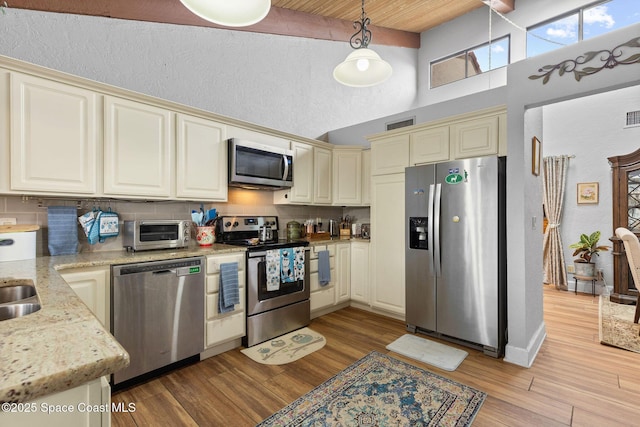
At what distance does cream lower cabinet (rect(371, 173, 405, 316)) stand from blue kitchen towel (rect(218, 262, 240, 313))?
67.8 inches

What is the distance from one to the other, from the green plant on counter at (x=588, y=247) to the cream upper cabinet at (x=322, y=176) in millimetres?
4137

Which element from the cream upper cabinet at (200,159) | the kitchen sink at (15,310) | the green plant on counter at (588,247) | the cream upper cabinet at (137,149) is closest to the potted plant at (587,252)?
the green plant on counter at (588,247)

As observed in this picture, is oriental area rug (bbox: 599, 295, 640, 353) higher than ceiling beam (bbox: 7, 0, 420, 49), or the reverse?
ceiling beam (bbox: 7, 0, 420, 49)

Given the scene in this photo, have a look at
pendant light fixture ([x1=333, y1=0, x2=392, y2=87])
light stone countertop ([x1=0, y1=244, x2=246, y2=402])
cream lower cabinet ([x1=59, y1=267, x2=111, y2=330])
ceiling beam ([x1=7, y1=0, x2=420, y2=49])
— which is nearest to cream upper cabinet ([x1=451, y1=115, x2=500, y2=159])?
pendant light fixture ([x1=333, y1=0, x2=392, y2=87])

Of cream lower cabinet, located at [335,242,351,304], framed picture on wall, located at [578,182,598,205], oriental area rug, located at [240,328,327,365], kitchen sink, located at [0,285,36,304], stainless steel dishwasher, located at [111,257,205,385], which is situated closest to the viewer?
kitchen sink, located at [0,285,36,304]

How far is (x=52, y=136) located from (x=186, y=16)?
6.28ft

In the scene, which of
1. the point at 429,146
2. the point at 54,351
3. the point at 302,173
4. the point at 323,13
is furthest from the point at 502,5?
the point at 54,351

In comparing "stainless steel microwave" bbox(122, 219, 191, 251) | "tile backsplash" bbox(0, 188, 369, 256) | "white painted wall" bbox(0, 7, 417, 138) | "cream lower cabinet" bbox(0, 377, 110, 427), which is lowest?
"cream lower cabinet" bbox(0, 377, 110, 427)

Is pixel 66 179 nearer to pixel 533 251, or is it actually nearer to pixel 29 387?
pixel 29 387

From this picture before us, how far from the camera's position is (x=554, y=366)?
2.47 metres

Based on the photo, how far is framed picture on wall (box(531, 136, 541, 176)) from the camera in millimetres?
2705

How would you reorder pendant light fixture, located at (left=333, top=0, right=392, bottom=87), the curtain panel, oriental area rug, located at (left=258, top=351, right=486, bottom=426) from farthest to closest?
1. the curtain panel
2. pendant light fixture, located at (left=333, top=0, right=392, bottom=87)
3. oriental area rug, located at (left=258, top=351, right=486, bottom=426)

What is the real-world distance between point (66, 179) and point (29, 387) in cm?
214

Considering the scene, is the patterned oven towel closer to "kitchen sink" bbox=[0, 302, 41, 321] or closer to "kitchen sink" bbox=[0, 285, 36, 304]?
"kitchen sink" bbox=[0, 285, 36, 304]
